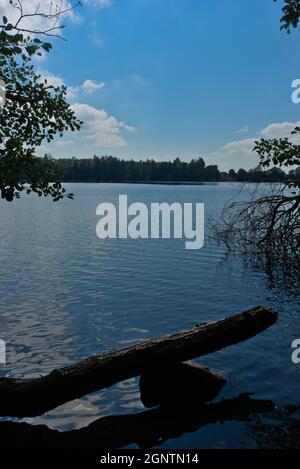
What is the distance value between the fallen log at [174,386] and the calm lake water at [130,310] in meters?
0.43

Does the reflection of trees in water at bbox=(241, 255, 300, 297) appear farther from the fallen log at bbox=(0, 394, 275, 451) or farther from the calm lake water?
the fallen log at bbox=(0, 394, 275, 451)

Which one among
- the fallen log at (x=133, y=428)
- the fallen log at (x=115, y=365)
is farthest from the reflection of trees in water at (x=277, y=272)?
the fallen log at (x=115, y=365)

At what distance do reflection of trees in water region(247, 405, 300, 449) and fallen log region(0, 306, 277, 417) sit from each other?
177cm

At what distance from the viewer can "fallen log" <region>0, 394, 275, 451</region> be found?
27.3ft

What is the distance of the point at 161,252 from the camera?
32844mm

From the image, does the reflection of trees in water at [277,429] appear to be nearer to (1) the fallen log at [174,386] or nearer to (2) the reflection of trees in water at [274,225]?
(1) the fallen log at [174,386]

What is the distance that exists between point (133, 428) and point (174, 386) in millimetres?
1383

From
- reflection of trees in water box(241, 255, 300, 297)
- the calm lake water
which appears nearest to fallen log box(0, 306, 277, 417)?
the calm lake water

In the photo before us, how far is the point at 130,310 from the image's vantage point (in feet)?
58.1

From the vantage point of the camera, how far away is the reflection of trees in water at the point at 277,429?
320 inches

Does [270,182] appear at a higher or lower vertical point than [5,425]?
higher

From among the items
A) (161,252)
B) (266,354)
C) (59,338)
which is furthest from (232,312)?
(161,252)
